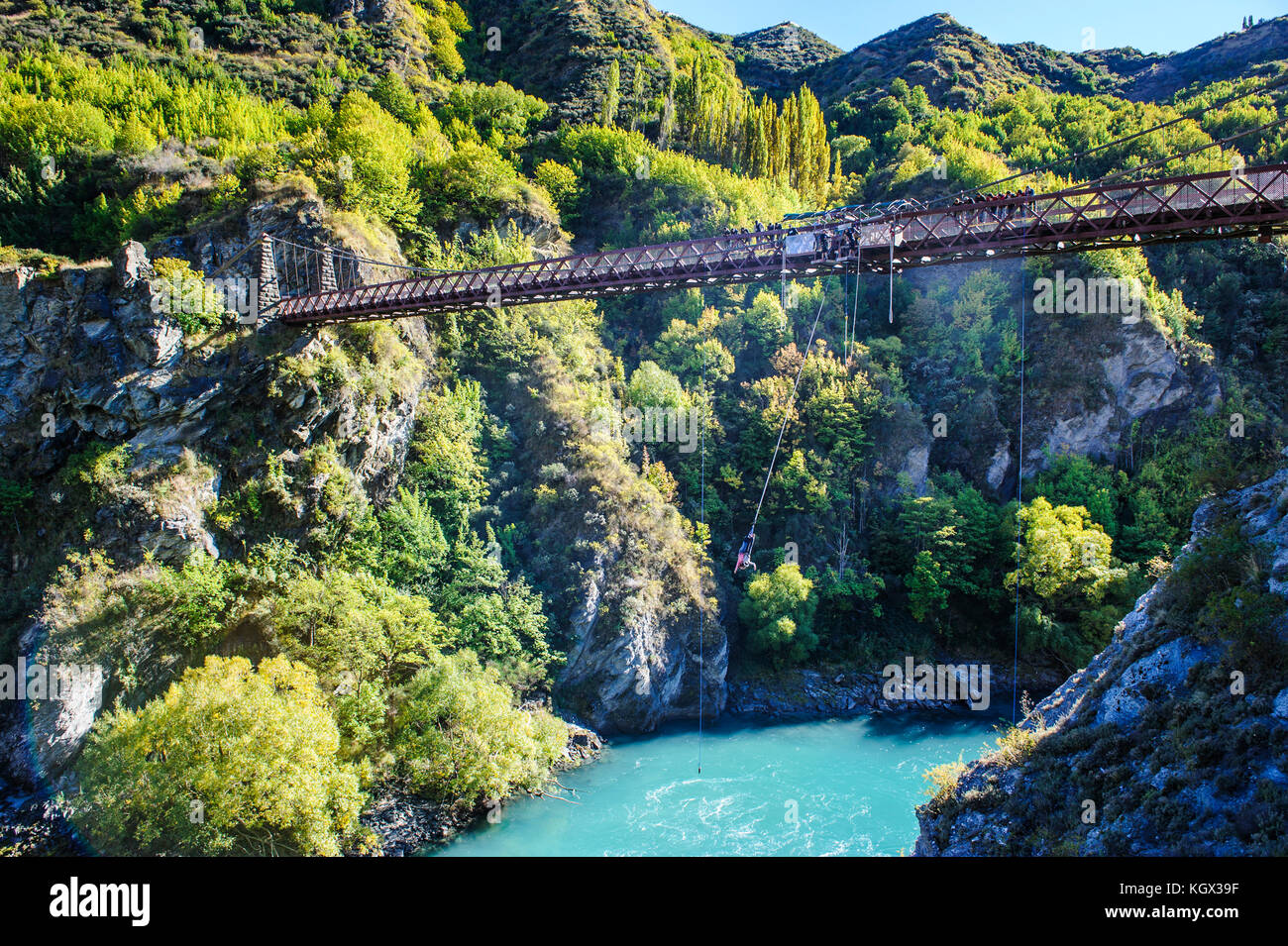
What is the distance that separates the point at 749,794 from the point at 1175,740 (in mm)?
11877

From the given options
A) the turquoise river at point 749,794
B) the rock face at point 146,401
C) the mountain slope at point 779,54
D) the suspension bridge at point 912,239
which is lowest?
the turquoise river at point 749,794

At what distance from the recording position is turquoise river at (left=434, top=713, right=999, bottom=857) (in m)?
17.0

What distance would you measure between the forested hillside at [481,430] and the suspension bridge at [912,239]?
240 centimetres

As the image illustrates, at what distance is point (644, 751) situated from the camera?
2181 cm

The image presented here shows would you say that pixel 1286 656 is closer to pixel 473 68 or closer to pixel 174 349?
pixel 174 349

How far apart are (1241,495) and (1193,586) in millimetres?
2132

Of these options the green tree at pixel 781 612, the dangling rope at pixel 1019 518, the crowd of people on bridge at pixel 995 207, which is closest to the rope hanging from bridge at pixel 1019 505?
the dangling rope at pixel 1019 518

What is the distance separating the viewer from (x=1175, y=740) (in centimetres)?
952

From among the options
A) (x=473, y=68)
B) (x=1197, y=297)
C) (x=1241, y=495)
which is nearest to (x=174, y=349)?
(x=1241, y=495)

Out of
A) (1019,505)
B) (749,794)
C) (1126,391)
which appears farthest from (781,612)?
(1126,391)

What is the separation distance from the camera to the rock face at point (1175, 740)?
28.0 feet

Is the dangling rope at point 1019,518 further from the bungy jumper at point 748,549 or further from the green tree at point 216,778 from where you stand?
the green tree at point 216,778

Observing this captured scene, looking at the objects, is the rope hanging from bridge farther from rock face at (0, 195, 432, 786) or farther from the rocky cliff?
rock face at (0, 195, 432, 786)
